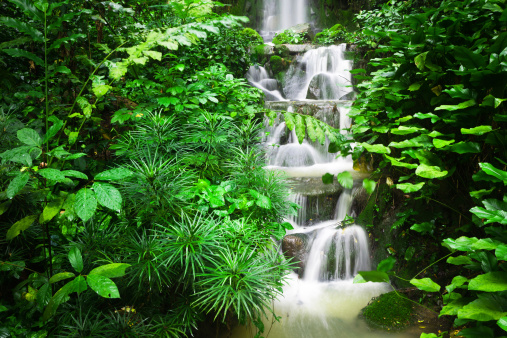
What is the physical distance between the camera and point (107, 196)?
1.46 m

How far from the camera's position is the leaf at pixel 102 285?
1.32 metres

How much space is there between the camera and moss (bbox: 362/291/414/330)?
276cm

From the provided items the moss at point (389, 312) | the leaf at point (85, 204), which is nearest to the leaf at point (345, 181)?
the moss at point (389, 312)

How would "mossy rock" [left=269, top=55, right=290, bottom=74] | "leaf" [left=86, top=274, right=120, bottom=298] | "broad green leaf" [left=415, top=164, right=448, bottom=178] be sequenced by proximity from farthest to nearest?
"mossy rock" [left=269, top=55, right=290, bottom=74]
"broad green leaf" [left=415, top=164, right=448, bottom=178]
"leaf" [left=86, top=274, right=120, bottom=298]

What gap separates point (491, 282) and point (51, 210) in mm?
2090

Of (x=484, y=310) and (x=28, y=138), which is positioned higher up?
(x=28, y=138)

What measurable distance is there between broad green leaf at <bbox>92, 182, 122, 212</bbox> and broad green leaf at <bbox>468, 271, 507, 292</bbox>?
65.5 inches

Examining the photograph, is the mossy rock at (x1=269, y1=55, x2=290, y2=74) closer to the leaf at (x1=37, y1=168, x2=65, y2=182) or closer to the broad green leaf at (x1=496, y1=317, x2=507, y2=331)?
the leaf at (x1=37, y1=168, x2=65, y2=182)

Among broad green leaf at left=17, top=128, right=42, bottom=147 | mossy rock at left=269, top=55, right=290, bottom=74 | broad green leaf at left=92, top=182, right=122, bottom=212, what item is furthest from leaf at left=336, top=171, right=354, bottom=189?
mossy rock at left=269, top=55, right=290, bottom=74

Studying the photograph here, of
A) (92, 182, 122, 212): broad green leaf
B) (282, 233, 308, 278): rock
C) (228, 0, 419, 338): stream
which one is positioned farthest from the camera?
(282, 233, 308, 278): rock

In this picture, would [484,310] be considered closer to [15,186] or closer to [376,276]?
[376,276]

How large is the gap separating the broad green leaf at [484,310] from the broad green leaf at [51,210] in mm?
1962

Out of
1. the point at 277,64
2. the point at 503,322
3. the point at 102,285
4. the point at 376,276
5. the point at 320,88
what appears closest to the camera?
the point at 503,322

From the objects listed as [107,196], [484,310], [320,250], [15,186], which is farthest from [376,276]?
[320,250]
